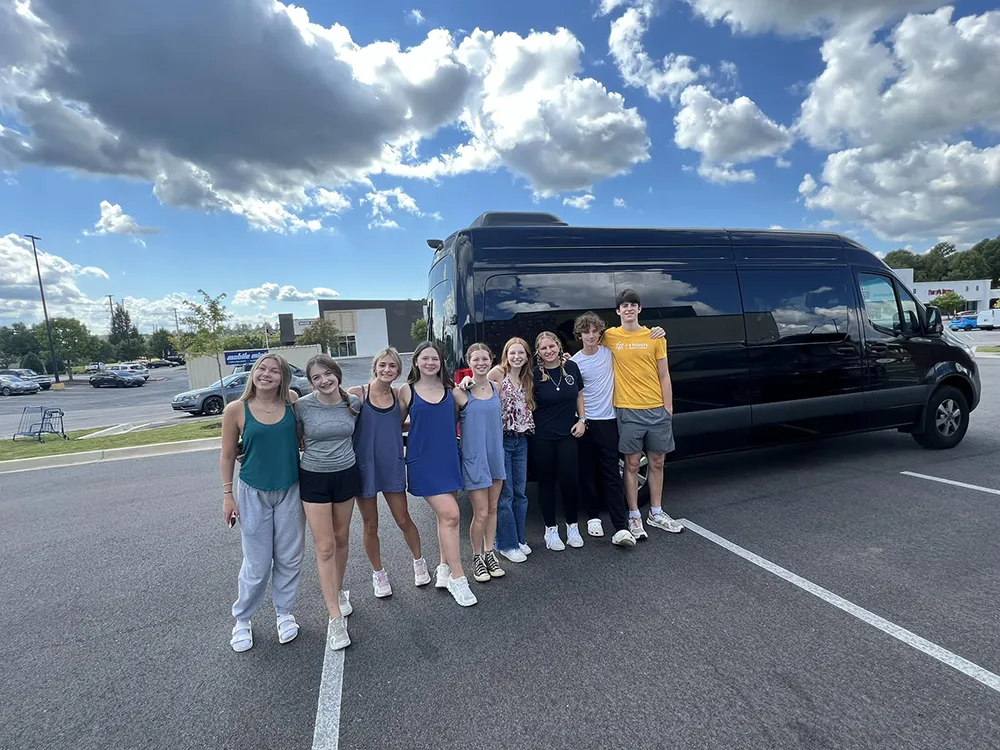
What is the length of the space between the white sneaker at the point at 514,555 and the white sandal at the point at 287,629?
1.50 m

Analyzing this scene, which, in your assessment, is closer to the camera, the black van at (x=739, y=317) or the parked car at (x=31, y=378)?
the black van at (x=739, y=317)

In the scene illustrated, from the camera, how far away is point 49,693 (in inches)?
98.0

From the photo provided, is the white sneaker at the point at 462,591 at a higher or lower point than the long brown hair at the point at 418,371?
lower

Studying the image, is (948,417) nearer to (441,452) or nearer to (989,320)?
(441,452)

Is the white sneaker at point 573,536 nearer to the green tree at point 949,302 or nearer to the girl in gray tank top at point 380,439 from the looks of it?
the girl in gray tank top at point 380,439

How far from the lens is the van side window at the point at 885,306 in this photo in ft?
18.1

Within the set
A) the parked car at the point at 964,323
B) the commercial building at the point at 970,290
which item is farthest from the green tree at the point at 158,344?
the commercial building at the point at 970,290

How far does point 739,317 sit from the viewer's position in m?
4.86

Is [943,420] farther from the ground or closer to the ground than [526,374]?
closer to the ground

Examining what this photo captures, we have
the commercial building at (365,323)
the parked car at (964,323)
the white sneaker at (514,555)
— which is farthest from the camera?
the commercial building at (365,323)

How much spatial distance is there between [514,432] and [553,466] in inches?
18.4

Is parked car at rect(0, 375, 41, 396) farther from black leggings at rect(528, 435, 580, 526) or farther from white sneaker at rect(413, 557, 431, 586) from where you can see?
black leggings at rect(528, 435, 580, 526)

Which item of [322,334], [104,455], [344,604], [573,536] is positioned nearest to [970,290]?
[322,334]

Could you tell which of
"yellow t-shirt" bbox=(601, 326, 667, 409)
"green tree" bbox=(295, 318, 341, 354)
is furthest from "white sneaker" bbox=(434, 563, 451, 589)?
"green tree" bbox=(295, 318, 341, 354)
